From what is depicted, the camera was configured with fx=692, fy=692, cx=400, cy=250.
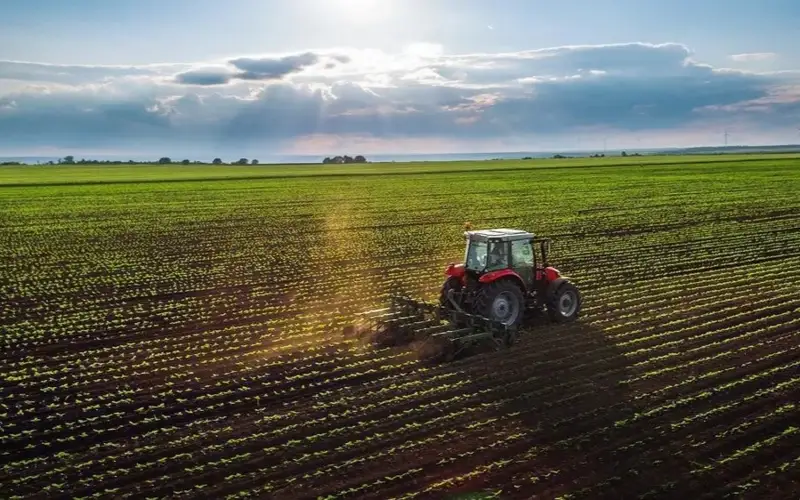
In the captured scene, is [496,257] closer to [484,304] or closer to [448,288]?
[484,304]

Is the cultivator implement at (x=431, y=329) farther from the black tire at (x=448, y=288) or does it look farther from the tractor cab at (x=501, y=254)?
the tractor cab at (x=501, y=254)

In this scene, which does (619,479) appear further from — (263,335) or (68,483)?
(263,335)

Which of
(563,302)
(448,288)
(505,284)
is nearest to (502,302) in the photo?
(505,284)

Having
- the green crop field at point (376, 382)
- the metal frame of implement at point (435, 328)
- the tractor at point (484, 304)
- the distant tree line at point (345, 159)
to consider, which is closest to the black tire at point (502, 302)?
the tractor at point (484, 304)

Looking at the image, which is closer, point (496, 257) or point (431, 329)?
point (431, 329)

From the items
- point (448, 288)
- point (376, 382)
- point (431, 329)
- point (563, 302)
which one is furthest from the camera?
point (563, 302)

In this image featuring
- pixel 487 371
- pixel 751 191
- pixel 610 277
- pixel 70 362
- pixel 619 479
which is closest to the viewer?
pixel 619 479

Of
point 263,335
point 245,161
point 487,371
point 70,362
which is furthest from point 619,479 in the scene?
point 245,161

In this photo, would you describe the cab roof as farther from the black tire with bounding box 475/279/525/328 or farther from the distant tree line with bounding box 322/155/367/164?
the distant tree line with bounding box 322/155/367/164
